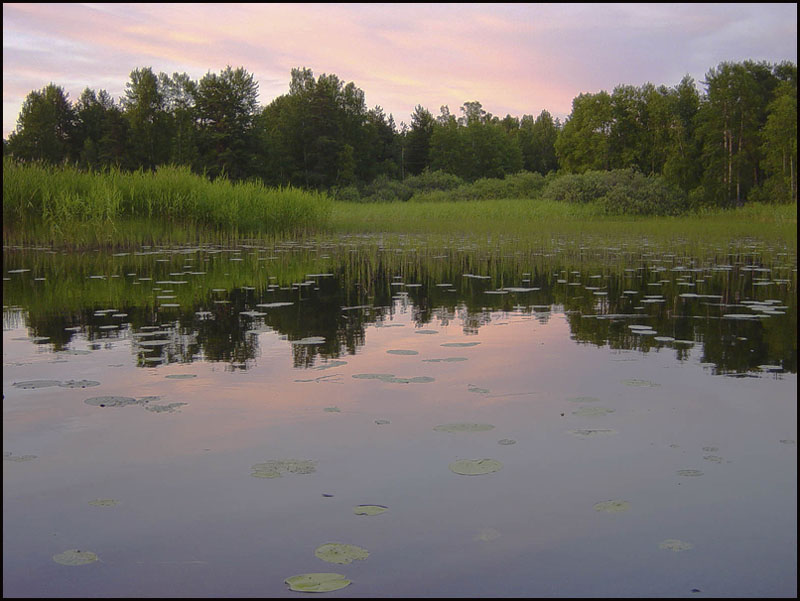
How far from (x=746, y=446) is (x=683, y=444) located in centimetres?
32

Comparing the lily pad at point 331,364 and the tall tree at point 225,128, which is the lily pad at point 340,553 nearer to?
the lily pad at point 331,364

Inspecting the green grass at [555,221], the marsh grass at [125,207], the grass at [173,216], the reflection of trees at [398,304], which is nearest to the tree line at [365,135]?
the green grass at [555,221]

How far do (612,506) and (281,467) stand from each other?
152cm

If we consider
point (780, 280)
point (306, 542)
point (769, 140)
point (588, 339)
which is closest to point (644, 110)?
point (769, 140)

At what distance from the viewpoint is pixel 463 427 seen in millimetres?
3857

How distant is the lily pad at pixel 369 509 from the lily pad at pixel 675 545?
3.55 feet

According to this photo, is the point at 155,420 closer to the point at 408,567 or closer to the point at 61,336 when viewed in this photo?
the point at 408,567

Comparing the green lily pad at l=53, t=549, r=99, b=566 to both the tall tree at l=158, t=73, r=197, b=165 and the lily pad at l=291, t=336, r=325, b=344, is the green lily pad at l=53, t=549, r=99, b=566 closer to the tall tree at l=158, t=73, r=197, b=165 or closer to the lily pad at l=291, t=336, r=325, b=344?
the lily pad at l=291, t=336, r=325, b=344

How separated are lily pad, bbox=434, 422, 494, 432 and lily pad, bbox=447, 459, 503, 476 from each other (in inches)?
18.1

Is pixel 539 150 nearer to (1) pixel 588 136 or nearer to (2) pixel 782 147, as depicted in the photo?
(1) pixel 588 136

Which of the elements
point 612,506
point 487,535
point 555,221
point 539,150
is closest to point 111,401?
point 487,535

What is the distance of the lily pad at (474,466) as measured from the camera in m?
3.21

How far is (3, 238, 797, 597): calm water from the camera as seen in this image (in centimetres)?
243

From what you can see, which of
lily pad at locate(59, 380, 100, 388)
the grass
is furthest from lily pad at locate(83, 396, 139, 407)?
the grass
